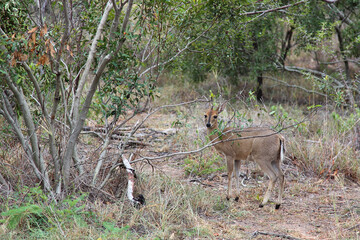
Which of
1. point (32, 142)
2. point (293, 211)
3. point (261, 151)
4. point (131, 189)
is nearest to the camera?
point (32, 142)

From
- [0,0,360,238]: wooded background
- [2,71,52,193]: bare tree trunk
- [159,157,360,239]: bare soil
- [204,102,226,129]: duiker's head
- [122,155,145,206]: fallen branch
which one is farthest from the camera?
[204,102,226,129]: duiker's head

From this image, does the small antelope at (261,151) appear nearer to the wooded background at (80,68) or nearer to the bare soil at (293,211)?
the bare soil at (293,211)

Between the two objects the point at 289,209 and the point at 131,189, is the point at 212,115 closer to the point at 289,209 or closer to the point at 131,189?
the point at 289,209

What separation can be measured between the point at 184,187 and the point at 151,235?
1.48 metres

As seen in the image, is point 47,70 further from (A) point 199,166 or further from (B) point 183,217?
(A) point 199,166

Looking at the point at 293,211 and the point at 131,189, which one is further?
the point at 293,211

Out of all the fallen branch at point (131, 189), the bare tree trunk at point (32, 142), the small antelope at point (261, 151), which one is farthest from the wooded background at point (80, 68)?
the small antelope at point (261, 151)

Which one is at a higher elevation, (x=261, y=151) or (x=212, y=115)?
(x=212, y=115)

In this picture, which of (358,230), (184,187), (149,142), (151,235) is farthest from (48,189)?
(149,142)

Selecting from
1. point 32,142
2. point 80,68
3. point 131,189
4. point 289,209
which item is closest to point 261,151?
point 289,209

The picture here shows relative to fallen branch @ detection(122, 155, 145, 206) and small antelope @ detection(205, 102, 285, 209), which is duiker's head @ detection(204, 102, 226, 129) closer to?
small antelope @ detection(205, 102, 285, 209)

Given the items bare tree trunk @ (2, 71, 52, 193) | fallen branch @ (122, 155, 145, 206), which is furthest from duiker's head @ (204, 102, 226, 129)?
bare tree trunk @ (2, 71, 52, 193)

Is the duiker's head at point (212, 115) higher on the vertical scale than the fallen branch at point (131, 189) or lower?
higher

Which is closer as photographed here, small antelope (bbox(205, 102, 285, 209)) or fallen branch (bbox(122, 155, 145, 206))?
fallen branch (bbox(122, 155, 145, 206))
